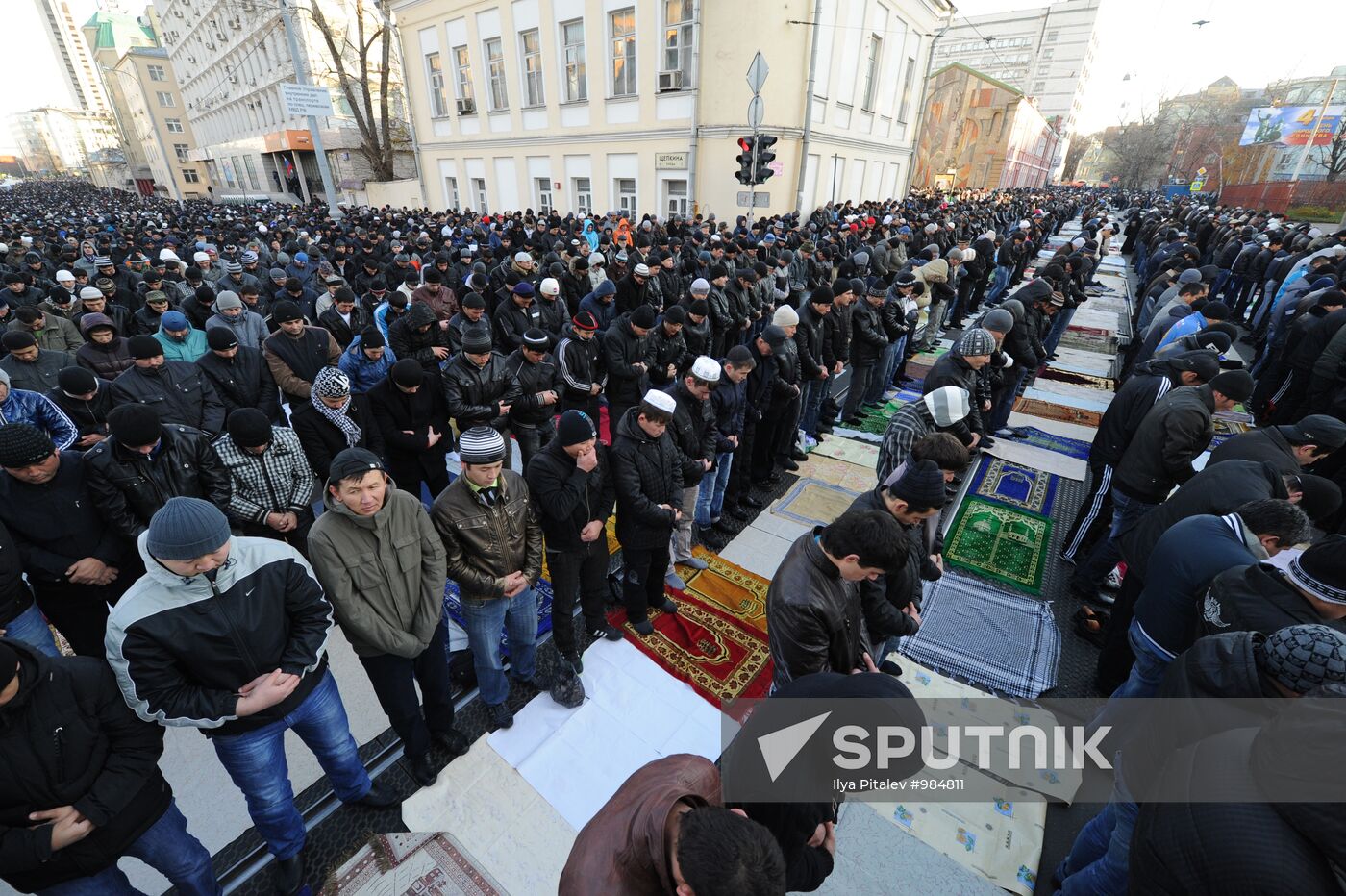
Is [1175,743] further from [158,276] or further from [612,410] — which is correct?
[158,276]

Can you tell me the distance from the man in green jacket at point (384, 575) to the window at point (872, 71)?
2435 cm

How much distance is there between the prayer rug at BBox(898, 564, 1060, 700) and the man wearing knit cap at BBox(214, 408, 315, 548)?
4.29m

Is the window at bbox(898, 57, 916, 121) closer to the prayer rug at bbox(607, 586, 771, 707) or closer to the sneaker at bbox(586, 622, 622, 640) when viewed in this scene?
the prayer rug at bbox(607, 586, 771, 707)

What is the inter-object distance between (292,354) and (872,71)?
78.9 feet

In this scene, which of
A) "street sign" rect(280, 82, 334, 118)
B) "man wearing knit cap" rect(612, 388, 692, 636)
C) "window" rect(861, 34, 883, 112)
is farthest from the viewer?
"window" rect(861, 34, 883, 112)

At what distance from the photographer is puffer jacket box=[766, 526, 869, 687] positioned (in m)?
2.45

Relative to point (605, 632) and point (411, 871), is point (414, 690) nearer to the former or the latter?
point (411, 871)

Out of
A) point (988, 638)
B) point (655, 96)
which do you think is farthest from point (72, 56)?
point (988, 638)

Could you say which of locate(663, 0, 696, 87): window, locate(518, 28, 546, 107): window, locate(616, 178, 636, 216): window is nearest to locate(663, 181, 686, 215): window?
locate(616, 178, 636, 216): window

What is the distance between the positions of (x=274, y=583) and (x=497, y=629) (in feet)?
4.32

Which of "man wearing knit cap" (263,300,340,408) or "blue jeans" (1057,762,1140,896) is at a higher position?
"man wearing knit cap" (263,300,340,408)

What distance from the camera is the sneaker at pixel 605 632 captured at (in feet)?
13.6

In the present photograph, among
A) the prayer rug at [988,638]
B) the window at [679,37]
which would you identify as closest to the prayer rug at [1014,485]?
the prayer rug at [988,638]

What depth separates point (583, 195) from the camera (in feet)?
70.8
